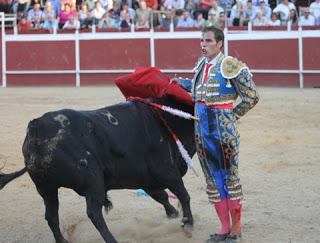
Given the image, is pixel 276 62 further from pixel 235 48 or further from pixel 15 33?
pixel 15 33

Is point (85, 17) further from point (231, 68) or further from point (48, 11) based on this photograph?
point (231, 68)

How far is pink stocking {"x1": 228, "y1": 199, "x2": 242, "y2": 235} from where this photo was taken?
4277 millimetres

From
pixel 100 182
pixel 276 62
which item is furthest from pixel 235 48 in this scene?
pixel 100 182

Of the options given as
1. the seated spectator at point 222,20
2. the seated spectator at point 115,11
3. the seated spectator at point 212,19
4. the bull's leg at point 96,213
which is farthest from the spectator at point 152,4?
the bull's leg at point 96,213

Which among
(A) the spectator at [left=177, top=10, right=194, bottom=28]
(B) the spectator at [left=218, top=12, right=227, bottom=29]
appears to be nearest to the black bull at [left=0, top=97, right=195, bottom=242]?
(B) the spectator at [left=218, top=12, right=227, bottom=29]

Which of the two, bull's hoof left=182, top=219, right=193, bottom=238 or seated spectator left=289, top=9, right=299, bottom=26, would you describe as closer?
bull's hoof left=182, top=219, right=193, bottom=238

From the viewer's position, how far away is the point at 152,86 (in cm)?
447

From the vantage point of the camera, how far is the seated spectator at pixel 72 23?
629 inches

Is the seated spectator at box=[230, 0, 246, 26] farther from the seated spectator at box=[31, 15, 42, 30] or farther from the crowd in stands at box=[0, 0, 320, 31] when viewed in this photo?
the seated spectator at box=[31, 15, 42, 30]

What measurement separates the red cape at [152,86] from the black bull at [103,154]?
0.25 ft

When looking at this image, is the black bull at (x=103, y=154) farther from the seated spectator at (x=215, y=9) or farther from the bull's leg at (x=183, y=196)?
the seated spectator at (x=215, y=9)

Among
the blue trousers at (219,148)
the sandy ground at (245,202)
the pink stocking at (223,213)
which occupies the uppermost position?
the blue trousers at (219,148)

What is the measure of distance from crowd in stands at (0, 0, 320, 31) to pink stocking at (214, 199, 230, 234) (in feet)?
33.1

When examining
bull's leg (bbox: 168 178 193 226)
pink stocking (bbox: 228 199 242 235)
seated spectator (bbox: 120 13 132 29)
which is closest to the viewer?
pink stocking (bbox: 228 199 242 235)
